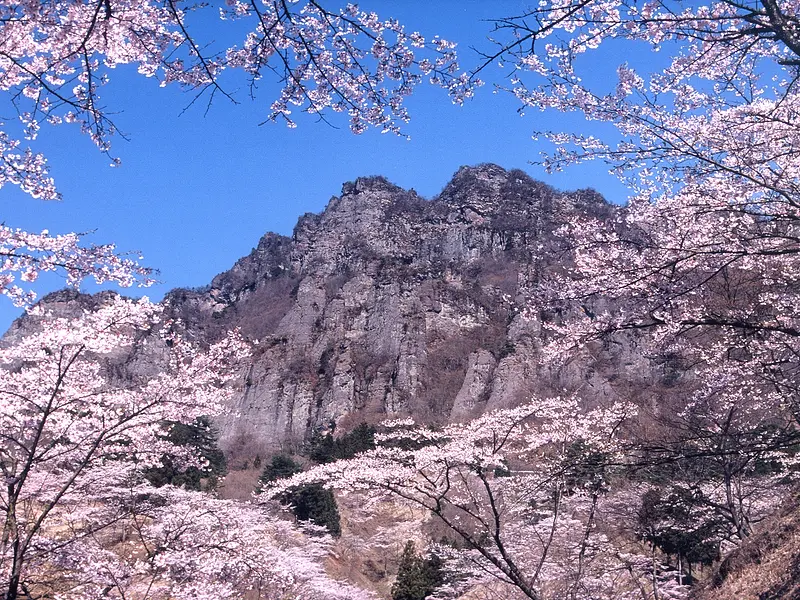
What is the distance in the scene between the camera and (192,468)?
22.4m

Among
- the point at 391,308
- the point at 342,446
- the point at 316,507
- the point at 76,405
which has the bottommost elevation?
the point at 316,507

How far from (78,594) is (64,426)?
2425 millimetres

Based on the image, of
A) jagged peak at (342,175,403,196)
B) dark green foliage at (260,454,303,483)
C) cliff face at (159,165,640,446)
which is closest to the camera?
dark green foliage at (260,454,303,483)

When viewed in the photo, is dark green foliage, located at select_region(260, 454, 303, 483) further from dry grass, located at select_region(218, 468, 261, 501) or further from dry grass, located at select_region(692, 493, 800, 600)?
dry grass, located at select_region(692, 493, 800, 600)

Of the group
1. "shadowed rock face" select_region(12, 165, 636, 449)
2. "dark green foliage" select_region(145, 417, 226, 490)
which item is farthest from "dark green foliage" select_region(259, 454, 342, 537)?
"shadowed rock face" select_region(12, 165, 636, 449)

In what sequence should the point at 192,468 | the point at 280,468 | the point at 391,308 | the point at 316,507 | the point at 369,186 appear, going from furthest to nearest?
the point at 369,186 → the point at 391,308 → the point at 280,468 → the point at 192,468 → the point at 316,507

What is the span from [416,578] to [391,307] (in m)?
46.7

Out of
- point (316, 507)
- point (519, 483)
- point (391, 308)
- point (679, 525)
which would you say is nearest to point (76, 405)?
point (519, 483)

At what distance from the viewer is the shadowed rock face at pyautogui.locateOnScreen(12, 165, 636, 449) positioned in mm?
51188

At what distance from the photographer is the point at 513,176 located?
9962 cm

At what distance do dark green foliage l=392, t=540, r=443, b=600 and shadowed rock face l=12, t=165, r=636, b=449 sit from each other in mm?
14518

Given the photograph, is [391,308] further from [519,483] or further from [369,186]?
[519,483]

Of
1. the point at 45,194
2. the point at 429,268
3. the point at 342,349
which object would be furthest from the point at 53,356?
the point at 429,268

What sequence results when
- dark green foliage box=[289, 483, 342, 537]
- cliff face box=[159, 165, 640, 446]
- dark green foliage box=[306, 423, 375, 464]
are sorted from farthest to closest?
cliff face box=[159, 165, 640, 446] < dark green foliage box=[306, 423, 375, 464] < dark green foliage box=[289, 483, 342, 537]
